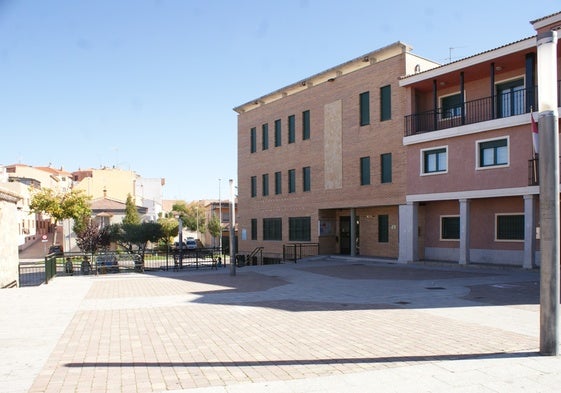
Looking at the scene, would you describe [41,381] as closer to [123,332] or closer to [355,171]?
[123,332]

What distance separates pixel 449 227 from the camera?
24.1 metres

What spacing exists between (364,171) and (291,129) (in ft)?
26.0

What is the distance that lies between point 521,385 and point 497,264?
56.9 ft

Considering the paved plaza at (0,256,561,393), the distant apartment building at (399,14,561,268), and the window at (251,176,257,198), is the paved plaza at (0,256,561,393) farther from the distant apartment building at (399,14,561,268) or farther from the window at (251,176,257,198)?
Result: the window at (251,176,257,198)

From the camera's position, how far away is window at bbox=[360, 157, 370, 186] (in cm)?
2703

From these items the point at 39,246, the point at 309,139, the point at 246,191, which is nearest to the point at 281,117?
the point at 309,139

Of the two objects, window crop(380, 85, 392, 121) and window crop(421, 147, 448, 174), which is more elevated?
window crop(380, 85, 392, 121)

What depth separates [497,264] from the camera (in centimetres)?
2117

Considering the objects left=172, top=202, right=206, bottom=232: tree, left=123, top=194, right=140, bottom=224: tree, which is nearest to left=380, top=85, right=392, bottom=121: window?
left=123, top=194, right=140, bottom=224: tree

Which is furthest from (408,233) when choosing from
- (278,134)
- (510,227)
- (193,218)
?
(193,218)

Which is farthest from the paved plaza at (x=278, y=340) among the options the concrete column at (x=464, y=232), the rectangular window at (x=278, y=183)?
the rectangular window at (x=278, y=183)

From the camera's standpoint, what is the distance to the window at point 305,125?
104ft

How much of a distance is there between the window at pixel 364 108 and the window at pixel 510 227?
901cm

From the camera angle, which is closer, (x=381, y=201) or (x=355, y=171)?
(x=381, y=201)
